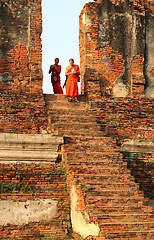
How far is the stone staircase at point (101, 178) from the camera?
7055mm

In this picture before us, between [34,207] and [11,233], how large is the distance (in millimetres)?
602

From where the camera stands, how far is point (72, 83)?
1105cm

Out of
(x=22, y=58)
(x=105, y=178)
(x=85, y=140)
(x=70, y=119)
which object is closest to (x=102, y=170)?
(x=105, y=178)

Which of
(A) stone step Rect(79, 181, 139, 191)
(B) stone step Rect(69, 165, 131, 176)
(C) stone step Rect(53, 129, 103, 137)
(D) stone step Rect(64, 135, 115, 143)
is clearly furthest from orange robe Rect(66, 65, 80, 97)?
(A) stone step Rect(79, 181, 139, 191)

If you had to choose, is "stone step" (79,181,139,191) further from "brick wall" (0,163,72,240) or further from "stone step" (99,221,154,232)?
"stone step" (99,221,154,232)

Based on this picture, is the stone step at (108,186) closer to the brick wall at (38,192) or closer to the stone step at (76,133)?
the brick wall at (38,192)

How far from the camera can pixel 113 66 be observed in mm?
11375

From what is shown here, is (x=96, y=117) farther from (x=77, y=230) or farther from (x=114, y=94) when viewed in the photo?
(x=77, y=230)

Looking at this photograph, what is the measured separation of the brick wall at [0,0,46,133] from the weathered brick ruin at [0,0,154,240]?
2 cm

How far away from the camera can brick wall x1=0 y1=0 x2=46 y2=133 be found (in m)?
10.2

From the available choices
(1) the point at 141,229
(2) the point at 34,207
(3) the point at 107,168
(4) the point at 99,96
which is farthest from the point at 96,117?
(1) the point at 141,229

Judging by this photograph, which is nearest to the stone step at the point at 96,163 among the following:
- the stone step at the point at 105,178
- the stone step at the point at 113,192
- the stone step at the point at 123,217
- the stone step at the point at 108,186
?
the stone step at the point at 105,178

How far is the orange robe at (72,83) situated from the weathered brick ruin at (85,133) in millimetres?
205

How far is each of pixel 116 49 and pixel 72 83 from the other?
145 centimetres
